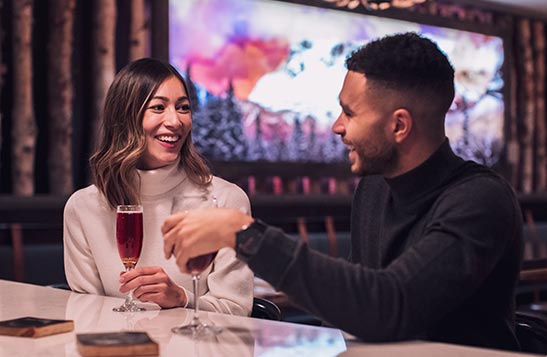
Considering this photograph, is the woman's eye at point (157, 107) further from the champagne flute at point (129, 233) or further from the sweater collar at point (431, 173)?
the sweater collar at point (431, 173)

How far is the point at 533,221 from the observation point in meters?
8.24

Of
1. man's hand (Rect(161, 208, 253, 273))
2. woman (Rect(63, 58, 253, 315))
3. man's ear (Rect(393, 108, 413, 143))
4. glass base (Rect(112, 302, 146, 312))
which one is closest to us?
man's hand (Rect(161, 208, 253, 273))

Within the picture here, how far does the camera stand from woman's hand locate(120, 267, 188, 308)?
79.4 inches

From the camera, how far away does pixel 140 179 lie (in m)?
2.61

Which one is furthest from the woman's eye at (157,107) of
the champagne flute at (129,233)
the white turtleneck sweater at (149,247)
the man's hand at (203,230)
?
the man's hand at (203,230)

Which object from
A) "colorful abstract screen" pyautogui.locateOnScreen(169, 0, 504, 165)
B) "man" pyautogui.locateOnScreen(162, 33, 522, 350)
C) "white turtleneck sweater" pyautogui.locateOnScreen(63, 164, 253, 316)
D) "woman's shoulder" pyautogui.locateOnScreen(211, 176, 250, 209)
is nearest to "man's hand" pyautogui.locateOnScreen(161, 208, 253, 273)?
"man" pyautogui.locateOnScreen(162, 33, 522, 350)

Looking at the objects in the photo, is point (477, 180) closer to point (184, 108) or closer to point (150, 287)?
point (150, 287)

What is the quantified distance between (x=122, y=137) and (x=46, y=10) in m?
2.88

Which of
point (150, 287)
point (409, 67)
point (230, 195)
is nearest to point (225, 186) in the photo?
point (230, 195)

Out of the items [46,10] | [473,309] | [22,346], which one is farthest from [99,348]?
[46,10]

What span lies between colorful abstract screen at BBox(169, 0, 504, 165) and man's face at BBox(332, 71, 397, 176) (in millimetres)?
4009

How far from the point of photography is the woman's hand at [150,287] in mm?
2018

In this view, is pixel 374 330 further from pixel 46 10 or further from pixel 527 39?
pixel 527 39

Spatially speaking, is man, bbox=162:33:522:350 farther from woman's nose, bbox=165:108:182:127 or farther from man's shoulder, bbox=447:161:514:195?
woman's nose, bbox=165:108:182:127
